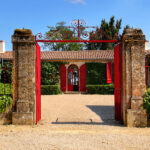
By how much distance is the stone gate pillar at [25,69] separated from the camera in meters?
6.02

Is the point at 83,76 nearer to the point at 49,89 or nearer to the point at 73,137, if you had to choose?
the point at 49,89

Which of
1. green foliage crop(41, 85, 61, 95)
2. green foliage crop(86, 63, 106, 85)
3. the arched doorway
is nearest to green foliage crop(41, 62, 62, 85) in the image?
green foliage crop(41, 85, 61, 95)

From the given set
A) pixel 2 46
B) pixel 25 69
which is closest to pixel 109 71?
pixel 2 46

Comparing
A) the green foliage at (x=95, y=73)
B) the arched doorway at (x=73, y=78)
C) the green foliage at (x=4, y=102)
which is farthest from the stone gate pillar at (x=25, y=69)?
the arched doorway at (x=73, y=78)

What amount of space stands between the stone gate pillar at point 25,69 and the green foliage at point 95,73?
11953 millimetres

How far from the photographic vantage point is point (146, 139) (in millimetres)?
4629

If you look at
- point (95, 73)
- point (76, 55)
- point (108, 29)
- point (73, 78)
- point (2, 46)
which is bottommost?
point (73, 78)

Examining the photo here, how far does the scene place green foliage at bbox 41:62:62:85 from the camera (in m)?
17.4

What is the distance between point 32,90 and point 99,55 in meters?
13.2

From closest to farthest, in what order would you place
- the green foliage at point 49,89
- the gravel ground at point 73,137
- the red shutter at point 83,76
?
1. the gravel ground at point 73,137
2. the green foliage at point 49,89
3. the red shutter at point 83,76

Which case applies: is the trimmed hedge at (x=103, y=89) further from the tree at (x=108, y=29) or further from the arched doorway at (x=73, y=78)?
the tree at (x=108, y=29)

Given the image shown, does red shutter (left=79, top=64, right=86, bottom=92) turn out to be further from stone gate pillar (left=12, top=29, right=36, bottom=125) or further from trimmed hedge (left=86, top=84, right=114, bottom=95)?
stone gate pillar (left=12, top=29, right=36, bottom=125)

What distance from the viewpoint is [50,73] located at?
17562 mm

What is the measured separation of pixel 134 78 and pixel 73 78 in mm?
13001
